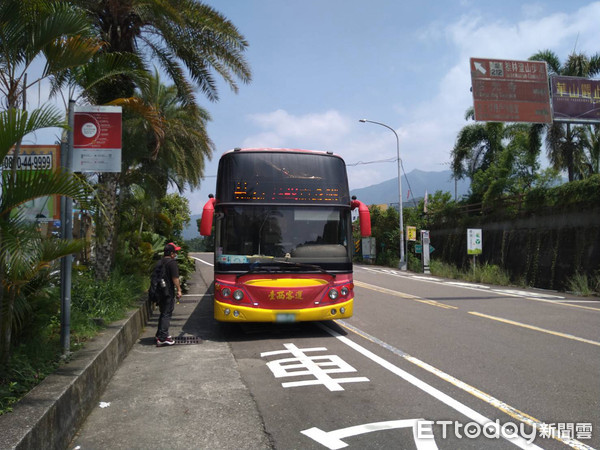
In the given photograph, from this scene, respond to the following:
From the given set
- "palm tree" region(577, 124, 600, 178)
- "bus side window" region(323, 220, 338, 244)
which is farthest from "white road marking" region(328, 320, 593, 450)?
"palm tree" region(577, 124, 600, 178)

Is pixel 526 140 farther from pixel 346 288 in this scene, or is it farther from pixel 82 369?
pixel 82 369

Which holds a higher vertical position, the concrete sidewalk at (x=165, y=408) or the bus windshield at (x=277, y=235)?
the bus windshield at (x=277, y=235)

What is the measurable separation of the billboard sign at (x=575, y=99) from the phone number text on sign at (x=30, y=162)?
15.3 meters

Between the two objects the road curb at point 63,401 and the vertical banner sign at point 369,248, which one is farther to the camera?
the vertical banner sign at point 369,248

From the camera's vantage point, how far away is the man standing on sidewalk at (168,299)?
813 cm

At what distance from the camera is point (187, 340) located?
28.2ft

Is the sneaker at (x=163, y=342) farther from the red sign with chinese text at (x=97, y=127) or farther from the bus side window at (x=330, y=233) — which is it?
the red sign with chinese text at (x=97, y=127)

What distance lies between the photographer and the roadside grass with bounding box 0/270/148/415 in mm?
4379

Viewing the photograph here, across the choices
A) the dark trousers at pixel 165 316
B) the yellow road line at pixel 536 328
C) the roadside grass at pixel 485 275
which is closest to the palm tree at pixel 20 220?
the dark trousers at pixel 165 316

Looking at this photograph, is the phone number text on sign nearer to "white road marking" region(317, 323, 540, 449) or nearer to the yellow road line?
"white road marking" region(317, 323, 540, 449)

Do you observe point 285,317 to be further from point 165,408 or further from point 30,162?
A: point 30,162

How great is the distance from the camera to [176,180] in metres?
19.0

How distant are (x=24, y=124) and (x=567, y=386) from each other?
648 centimetres

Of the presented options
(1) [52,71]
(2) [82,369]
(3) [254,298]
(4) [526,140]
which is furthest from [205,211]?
(4) [526,140]
